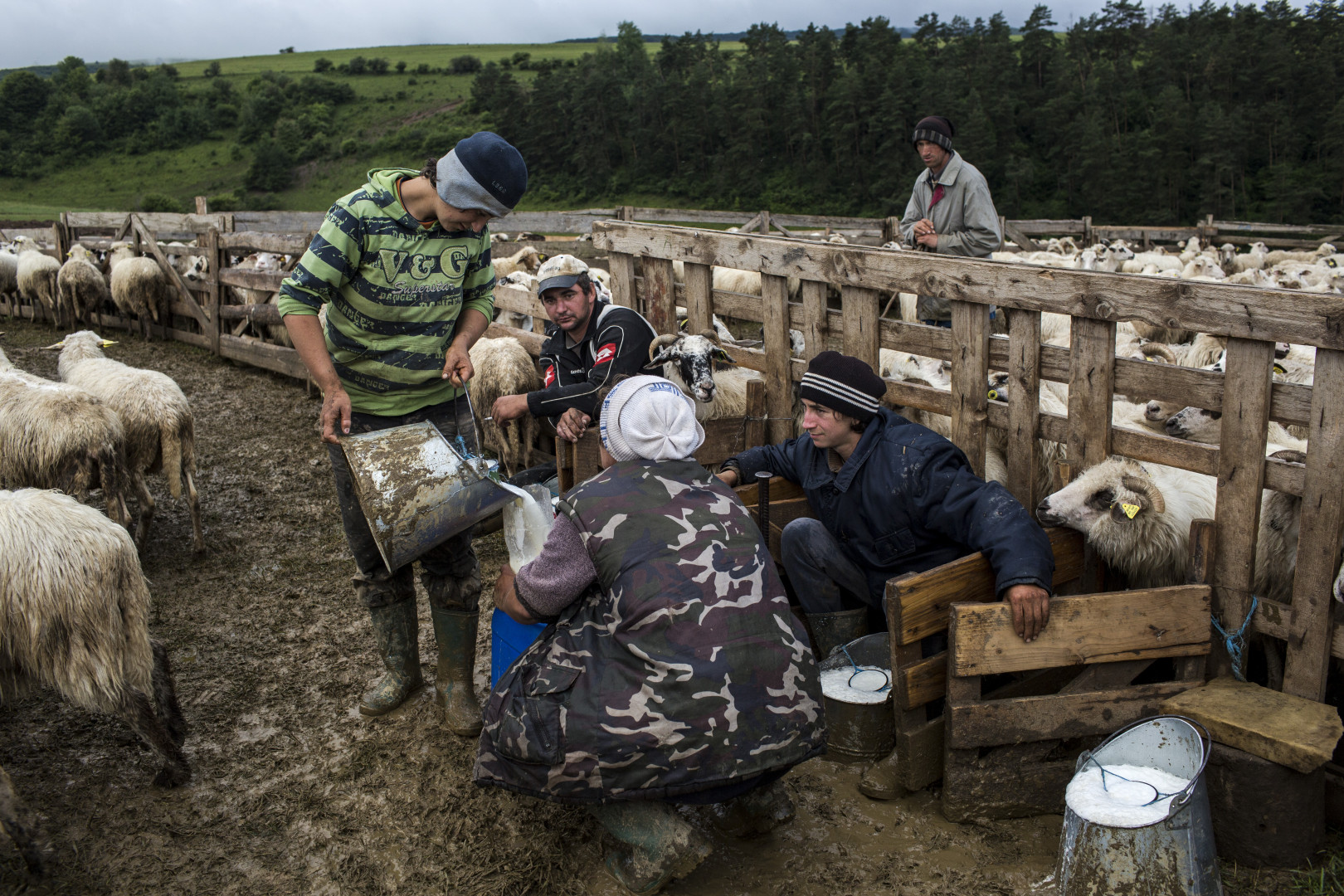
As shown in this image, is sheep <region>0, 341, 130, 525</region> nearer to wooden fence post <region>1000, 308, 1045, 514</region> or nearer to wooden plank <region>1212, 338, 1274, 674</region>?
wooden fence post <region>1000, 308, 1045, 514</region>

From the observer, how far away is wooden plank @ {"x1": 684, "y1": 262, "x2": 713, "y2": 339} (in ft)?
15.9

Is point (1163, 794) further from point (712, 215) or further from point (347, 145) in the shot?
point (347, 145)

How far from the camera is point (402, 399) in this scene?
3.49 m

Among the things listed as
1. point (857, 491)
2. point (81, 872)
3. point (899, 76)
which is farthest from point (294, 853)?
point (899, 76)

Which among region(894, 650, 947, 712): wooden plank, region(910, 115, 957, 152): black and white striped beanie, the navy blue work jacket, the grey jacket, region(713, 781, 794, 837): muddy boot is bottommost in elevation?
region(713, 781, 794, 837): muddy boot

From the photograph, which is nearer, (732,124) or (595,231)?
(595,231)

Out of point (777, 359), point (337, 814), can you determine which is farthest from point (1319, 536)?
point (337, 814)

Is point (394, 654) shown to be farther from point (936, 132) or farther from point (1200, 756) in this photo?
point (936, 132)

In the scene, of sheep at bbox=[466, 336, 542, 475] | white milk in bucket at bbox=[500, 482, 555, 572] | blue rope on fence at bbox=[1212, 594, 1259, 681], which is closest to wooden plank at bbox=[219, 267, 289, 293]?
sheep at bbox=[466, 336, 542, 475]

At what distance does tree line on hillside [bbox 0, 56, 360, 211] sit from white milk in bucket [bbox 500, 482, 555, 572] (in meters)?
70.0

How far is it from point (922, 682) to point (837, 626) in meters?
0.60

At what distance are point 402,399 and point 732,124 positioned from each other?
4990cm

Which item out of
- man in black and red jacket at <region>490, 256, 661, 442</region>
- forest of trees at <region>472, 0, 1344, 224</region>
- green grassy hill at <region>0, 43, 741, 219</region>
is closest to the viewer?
man in black and red jacket at <region>490, 256, 661, 442</region>

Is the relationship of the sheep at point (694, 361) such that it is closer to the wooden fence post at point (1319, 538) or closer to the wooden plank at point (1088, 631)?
the wooden plank at point (1088, 631)
